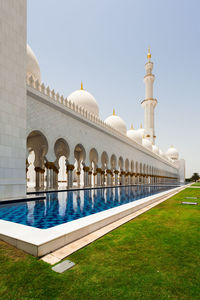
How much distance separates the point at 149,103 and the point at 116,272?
39955 mm

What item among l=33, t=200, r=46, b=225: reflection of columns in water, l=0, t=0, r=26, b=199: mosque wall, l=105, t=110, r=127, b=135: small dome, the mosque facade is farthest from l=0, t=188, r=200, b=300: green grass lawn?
l=105, t=110, r=127, b=135: small dome

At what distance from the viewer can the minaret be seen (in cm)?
3920

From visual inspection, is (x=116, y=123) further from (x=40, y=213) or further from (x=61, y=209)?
(x=40, y=213)

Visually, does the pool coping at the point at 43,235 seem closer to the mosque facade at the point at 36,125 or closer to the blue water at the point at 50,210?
the blue water at the point at 50,210

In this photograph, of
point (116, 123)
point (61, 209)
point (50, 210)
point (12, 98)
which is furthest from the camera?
point (116, 123)

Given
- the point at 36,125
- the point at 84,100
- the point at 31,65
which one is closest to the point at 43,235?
the point at 36,125

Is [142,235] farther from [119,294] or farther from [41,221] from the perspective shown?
[41,221]

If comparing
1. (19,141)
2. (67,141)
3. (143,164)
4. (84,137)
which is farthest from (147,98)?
(19,141)

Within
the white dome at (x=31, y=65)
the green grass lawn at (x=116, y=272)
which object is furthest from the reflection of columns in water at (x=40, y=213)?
the white dome at (x=31, y=65)

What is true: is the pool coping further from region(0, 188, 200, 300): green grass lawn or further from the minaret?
the minaret

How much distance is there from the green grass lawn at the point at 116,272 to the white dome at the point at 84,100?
59.1 feet

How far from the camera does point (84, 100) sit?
2036cm

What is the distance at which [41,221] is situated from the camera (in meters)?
4.85

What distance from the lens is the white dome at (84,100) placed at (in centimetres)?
Result: 2027
